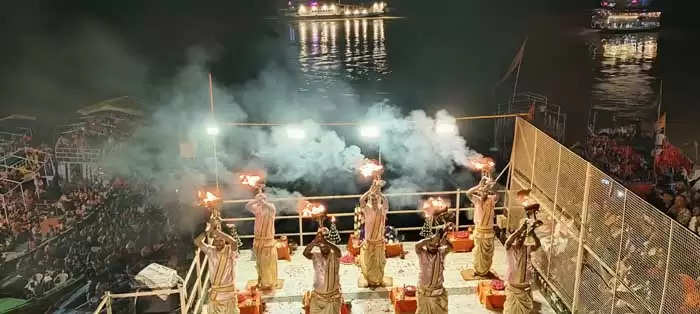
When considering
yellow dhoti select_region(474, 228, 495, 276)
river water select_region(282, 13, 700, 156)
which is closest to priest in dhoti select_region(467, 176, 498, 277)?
yellow dhoti select_region(474, 228, 495, 276)

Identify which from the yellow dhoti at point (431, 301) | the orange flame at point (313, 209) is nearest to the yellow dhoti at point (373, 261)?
the orange flame at point (313, 209)

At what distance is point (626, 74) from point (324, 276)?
2573 inches

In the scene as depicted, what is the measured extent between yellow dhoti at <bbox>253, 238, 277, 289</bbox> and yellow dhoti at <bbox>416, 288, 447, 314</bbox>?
3.48 metres

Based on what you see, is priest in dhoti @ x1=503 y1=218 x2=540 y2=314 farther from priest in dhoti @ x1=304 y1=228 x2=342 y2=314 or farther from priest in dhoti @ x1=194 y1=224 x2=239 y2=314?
priest in dhoti @ x1=194 y1=224 x2=239 y2=314

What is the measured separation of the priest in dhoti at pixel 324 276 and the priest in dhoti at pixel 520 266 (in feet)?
10.4

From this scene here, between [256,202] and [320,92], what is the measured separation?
5496 centimetres

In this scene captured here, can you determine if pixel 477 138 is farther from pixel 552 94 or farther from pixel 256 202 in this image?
pixel 256 202

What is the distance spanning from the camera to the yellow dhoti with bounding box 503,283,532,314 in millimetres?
10805

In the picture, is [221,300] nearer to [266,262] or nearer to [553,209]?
[266,262]

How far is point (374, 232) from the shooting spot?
12.5 metres

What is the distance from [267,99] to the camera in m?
68.8

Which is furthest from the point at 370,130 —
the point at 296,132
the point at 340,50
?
the point at 340,50

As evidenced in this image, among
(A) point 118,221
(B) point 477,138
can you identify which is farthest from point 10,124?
(B) point 477,138

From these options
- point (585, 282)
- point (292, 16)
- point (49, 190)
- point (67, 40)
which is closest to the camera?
point (585, 282)
